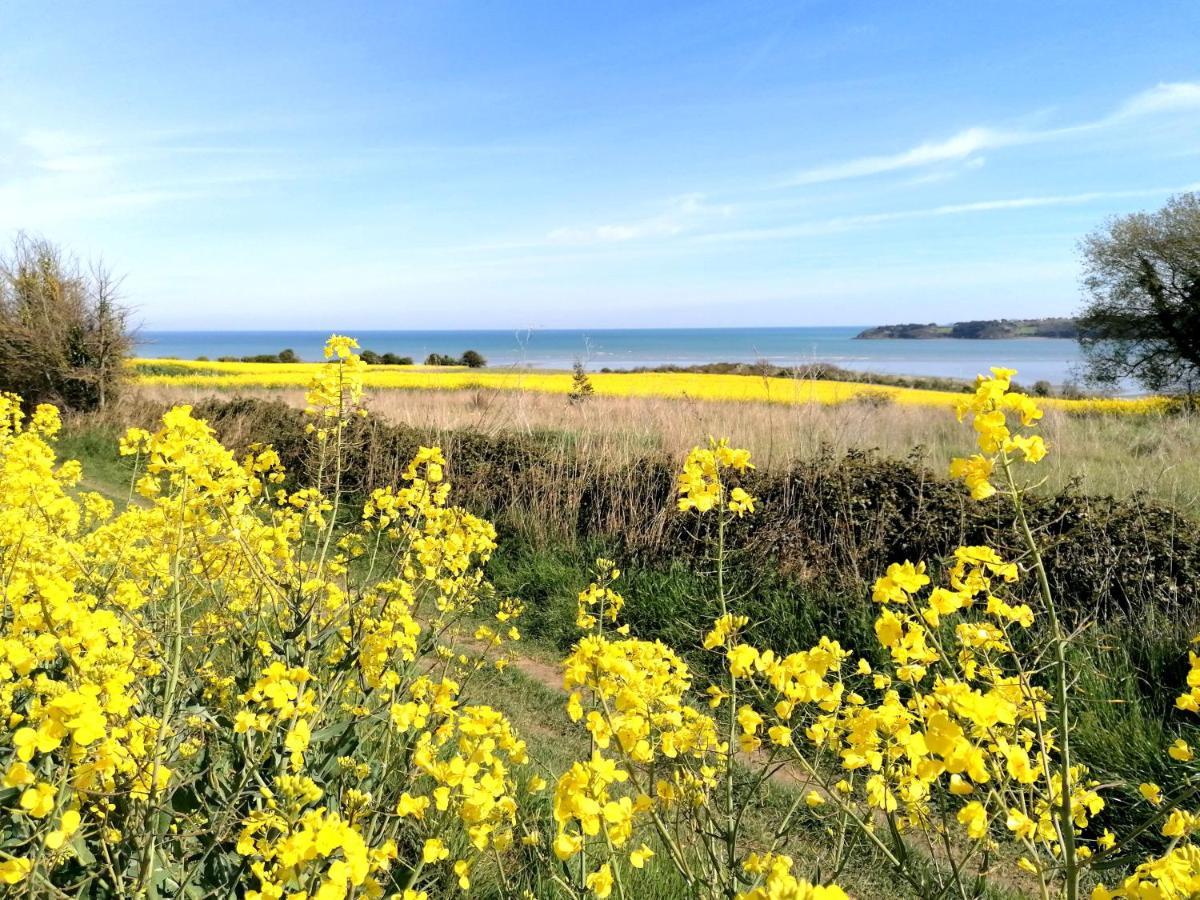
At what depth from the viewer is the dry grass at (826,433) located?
277 inches

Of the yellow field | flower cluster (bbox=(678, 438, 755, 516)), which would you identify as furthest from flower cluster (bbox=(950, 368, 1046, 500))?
the yellow field

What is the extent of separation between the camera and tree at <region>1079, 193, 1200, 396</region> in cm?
1858

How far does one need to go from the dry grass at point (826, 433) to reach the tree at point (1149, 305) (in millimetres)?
7235

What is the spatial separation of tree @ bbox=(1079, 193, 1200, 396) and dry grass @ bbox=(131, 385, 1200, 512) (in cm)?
724

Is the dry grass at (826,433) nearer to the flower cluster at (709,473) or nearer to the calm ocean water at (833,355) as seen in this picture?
the calm ocean water at (833,355)

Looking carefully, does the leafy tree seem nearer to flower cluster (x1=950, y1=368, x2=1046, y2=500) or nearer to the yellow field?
the yellow field

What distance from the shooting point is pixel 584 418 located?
34.2 feet

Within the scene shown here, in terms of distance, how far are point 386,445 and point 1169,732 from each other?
8.00 m

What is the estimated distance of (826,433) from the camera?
309 inches

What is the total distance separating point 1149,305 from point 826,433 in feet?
55.1

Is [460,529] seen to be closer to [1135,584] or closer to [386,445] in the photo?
[1135,584]

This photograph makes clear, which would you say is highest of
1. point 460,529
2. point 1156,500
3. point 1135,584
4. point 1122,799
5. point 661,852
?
point 460,529

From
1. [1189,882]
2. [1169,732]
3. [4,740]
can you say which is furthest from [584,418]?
[1189,882]

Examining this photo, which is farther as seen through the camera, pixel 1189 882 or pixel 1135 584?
pixel 1135 584
